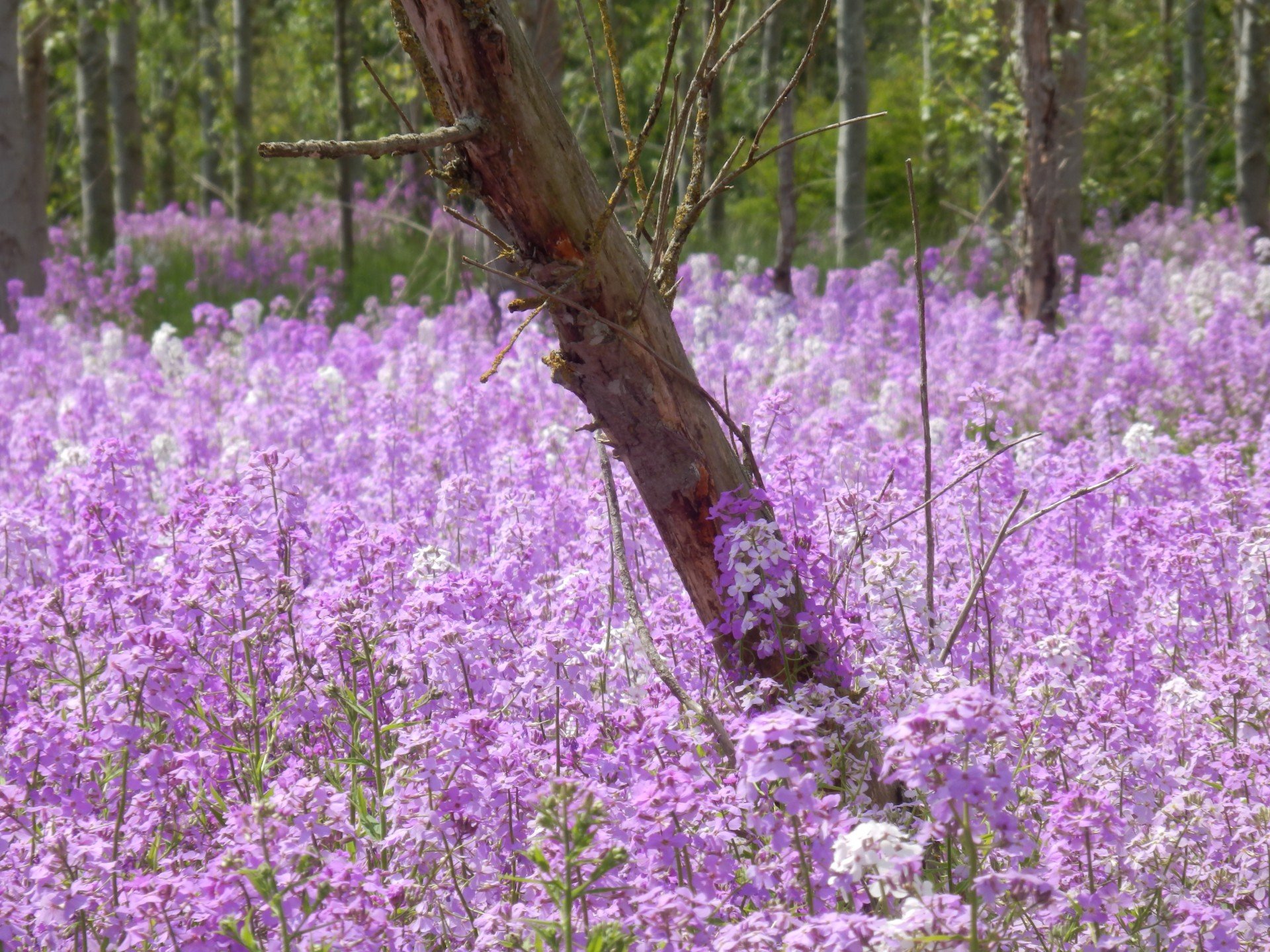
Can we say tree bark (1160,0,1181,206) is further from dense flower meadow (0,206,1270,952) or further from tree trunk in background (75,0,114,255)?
dense flower meadow (0,206,1270,952)

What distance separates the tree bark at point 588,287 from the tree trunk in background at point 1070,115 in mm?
7413

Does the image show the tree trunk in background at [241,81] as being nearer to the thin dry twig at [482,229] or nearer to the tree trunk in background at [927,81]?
the tree trunk in background at [927,81]

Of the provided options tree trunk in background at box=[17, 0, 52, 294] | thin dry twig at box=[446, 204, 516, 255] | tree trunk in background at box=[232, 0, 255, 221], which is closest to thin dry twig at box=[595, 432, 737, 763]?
thin dry twig at box=[446, 204, 516, 255]

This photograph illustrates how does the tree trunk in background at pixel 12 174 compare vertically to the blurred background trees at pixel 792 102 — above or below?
below

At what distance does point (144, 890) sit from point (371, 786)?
110 cm

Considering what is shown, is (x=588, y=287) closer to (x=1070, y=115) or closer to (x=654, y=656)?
(x=654, y=656)

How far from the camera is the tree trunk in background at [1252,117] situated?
15.3 m

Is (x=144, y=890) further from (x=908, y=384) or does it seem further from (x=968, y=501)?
(x=908, y=384)

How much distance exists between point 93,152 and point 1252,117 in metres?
15.3

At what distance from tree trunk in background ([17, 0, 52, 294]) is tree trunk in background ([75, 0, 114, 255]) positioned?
125 cm

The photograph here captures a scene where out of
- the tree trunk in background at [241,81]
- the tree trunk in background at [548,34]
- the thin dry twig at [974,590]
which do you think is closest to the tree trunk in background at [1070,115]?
the tree trunk in background at [548,34]

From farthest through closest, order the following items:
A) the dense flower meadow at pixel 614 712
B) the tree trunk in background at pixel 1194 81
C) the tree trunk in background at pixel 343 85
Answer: the tree trunk in background at pixel 1194 81 < the tree trunk in background at pixel 343 85 < the dense flower meadow at pixel 614 712

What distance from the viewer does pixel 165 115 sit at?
93.7 feet

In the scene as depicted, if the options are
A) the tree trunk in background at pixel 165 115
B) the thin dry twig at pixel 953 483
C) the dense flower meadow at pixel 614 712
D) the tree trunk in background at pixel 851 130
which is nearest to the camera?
the dense flower meadow at pixel 614 712
